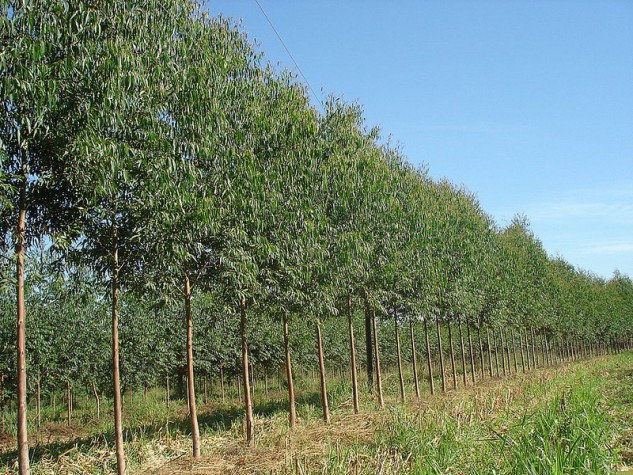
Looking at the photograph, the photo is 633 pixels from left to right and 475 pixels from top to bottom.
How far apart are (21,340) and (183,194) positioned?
3.25m

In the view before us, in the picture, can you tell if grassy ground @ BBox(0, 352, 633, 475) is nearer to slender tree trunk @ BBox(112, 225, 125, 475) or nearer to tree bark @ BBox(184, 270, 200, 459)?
tree bark @ BBox(184, 270, 200, 459)

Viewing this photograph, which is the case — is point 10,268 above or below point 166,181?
below

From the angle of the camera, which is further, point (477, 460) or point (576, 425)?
point (576, 425)

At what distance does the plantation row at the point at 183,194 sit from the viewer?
7.74 metres

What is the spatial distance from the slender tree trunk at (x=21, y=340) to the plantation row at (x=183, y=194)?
3 cm

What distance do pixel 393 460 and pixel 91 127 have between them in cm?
663

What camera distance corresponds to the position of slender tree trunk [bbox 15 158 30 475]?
7.36 metres

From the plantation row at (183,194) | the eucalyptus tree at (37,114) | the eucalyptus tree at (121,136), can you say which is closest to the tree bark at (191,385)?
the plantation row at (183,194)

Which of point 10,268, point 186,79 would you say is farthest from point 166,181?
point 10,268

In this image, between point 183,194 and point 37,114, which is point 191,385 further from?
point 37,114

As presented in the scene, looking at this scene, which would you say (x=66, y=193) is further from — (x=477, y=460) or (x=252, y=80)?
(x=477, y=460)

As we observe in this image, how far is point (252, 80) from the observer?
515 inches

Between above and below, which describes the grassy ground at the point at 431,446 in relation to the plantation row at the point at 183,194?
below

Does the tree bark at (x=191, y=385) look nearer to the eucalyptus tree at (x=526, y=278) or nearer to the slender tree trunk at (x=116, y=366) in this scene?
the slender tree trunk at (x=116, y=366)
